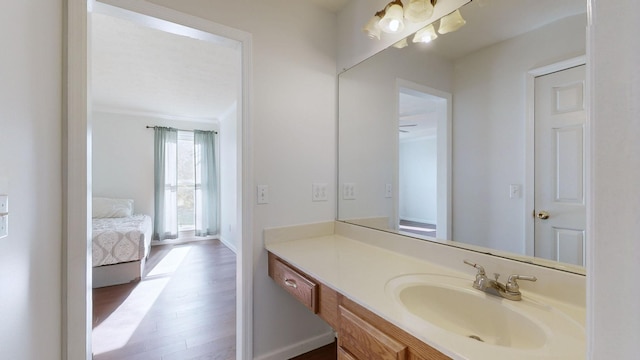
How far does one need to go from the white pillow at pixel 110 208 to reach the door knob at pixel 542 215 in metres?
5.20

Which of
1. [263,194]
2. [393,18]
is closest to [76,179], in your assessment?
[263,194]

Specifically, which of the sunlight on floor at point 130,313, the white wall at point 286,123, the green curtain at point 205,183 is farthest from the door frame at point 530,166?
the green curtain at point 205,183

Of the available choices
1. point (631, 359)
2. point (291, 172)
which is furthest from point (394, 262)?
point (631, 359)

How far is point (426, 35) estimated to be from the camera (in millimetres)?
1418

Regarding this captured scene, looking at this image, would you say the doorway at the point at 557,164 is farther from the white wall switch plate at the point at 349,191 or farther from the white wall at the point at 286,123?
the white wall at the point at 286,123

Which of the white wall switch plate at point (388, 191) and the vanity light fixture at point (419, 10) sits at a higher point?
the vanity light fixture at point (419, 10)

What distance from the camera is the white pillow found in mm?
4090

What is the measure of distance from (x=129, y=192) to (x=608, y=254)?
5751 millimetres

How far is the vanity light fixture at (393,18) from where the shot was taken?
141 centimetres

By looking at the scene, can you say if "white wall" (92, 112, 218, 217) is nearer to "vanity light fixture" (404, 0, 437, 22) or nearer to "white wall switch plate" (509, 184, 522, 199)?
"vanity light fixture" (404, 0, 437, 22)

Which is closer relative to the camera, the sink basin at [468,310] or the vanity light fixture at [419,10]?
the sink basin at [468,310]

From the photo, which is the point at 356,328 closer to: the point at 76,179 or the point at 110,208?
the point at 76,179

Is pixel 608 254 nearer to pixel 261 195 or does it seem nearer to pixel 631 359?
pixel 631 359

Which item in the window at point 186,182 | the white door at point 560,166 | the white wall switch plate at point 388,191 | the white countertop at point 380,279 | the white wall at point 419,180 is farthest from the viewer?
the window at point 186,182
